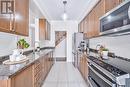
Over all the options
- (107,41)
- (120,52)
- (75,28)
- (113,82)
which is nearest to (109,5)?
(120,52)

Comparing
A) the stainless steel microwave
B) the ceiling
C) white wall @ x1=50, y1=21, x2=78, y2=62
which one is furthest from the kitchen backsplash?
white wall @ x1=50, y1=21, x2=78, y2=62

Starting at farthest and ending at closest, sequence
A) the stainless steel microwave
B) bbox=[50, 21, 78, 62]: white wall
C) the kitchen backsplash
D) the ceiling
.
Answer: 1. bbox=[50, 21, 78, 62]: white wall
2. the ceiling
3. the kitchen backsplash
4. the stainless steel microwave

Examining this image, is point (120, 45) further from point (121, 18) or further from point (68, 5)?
point (68, 5)

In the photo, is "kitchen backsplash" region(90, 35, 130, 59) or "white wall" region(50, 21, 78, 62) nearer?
"kitchen backsplash" region(90, 35, 130, 59)

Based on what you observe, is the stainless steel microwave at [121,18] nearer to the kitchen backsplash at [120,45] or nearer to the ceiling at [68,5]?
the kitchen backsplash at [120,45]

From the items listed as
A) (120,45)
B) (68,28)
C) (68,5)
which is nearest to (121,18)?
(120,45)

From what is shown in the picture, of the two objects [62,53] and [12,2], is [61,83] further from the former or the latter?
[62,53]

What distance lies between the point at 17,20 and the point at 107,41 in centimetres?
267

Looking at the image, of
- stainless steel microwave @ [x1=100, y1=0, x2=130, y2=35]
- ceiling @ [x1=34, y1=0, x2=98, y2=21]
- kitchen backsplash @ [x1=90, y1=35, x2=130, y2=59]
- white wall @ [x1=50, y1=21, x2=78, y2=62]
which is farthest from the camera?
white wall @ [x1=50, y1=21, x2=78, y2=62]

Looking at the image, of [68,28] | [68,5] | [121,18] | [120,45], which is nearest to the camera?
[121,18]

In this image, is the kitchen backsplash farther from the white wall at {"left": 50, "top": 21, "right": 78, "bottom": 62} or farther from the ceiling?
the white wall at {"left": 50, "top": 21, "right": 78, "bottom": 62}

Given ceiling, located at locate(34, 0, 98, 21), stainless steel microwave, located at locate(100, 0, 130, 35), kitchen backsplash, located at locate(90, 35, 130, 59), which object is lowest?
kitchen backsplash, located at locate(90, 35, 130, 59)

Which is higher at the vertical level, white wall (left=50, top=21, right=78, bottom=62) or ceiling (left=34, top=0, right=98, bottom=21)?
ceiling (left=34, top=0, right=98, bottom=21)

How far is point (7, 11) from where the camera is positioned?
2.66 metres
